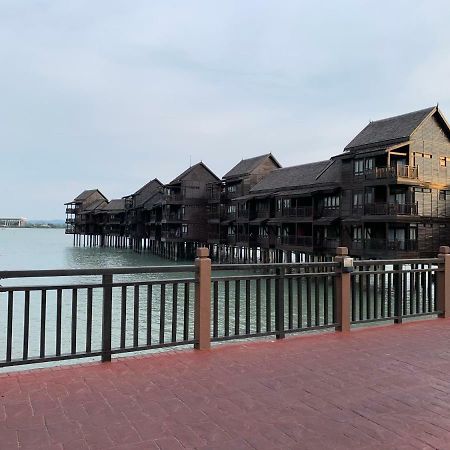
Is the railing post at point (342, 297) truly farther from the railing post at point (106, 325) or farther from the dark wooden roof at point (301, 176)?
the dark wooden roof at point (301, 176)

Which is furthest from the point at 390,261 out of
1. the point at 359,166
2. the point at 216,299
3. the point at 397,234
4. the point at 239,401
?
the point at 359,166

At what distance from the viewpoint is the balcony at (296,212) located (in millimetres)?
35506

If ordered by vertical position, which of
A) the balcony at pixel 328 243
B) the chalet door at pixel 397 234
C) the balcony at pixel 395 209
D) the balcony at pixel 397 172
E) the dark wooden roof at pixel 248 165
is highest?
the dark wooden roof at pixel 248 165

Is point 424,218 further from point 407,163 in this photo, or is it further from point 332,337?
point 332,337

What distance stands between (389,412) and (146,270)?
3.03 meters

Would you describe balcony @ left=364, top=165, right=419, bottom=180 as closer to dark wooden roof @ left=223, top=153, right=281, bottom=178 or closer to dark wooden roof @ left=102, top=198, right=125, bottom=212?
dark wooden roof @ left=223, top=153, right=281, bottom=178

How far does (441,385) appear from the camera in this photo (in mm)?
4473

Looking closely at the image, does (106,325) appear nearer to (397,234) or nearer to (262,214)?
(397,234)

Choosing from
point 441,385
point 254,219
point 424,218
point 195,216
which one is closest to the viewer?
point 441,385

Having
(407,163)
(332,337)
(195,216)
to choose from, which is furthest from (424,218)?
(195,216)

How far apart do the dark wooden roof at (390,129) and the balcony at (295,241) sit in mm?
7680

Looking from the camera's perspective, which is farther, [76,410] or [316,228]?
[316,228]

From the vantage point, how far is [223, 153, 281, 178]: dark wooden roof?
48688mm

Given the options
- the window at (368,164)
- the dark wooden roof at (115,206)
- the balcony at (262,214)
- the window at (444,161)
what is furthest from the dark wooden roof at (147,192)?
the window at (444,161)
